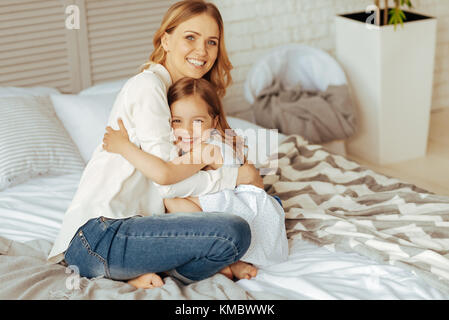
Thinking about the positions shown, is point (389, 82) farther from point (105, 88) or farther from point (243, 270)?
point (243, 270)

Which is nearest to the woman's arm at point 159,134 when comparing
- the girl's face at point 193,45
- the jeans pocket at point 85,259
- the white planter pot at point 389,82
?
the girl's face at point 193,45

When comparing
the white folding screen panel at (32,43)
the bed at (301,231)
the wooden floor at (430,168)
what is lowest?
the wooden floor at (430,168)

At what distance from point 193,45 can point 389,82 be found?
1.64m

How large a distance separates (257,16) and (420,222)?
1.86 metres

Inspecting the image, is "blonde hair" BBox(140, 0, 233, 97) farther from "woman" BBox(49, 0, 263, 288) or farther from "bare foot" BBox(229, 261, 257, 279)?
"bare foot" BBox(229, 261, 257, 279)

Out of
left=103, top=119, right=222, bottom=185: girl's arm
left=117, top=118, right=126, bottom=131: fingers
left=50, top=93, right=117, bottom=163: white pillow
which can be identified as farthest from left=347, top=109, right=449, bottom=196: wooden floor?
left=117, top=118, right=126, bottom=131: fingers

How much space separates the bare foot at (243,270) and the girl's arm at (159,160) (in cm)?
26

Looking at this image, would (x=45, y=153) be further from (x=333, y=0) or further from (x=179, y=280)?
(x=333, y=0)

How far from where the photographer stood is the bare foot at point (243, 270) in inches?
61.4

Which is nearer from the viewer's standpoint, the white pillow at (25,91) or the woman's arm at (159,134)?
the woman's arm at (159,134)

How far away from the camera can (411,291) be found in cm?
143

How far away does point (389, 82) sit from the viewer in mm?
3039

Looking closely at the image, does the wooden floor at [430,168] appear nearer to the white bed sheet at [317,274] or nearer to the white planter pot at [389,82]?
the white planter pot at [389,82]

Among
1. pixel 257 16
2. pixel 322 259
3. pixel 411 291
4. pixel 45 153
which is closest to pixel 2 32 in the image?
pixel 45 153
